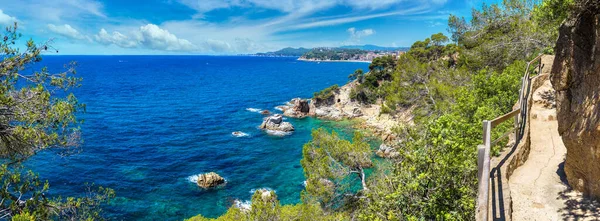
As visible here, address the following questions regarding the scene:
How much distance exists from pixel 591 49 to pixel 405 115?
136 ft

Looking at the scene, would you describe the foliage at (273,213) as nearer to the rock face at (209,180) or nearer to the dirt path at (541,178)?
the dirt path at (541,178)

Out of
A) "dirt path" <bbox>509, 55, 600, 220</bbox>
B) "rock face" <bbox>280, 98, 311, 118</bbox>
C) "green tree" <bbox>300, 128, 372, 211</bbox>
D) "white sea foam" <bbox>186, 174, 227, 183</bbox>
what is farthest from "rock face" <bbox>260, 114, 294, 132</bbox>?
"dirt path" <bbox>509, 55, 600, 220</bbox>

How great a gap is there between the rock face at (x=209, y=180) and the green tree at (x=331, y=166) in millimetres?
14333

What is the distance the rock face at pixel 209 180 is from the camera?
31.8m

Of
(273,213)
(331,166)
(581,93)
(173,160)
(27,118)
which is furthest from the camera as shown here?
(173,160)

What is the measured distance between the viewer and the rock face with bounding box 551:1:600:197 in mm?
6684

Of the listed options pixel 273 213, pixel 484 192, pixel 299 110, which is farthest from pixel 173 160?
pixel 484 192

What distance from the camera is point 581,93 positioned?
7.21m

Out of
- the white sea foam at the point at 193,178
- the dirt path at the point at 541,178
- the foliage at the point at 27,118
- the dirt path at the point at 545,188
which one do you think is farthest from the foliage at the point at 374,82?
the foliage at the point at 27,118

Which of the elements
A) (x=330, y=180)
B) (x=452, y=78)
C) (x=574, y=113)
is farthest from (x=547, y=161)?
(x=452, y=78)

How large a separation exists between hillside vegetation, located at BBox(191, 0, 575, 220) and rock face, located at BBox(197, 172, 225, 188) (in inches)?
306

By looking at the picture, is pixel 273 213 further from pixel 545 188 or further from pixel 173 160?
pixel 173 160

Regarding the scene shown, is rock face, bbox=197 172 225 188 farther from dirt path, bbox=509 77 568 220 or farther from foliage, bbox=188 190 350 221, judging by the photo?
dirt path, bbox=509 77 568 220

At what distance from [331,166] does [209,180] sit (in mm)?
16211
